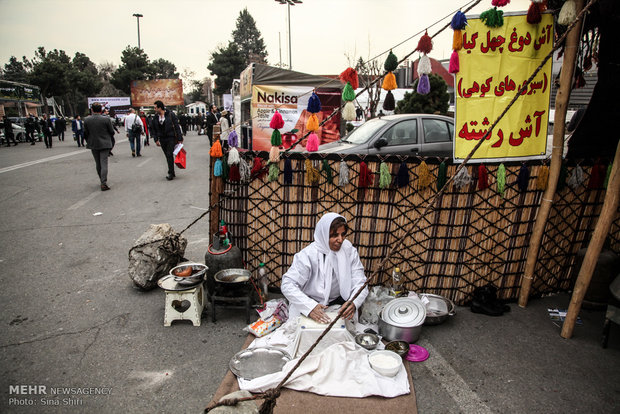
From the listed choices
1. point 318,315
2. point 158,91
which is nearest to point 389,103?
point 318,315

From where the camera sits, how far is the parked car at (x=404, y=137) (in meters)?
6.71

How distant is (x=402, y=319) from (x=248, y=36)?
67.9 metres

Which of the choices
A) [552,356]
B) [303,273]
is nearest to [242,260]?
[303,273]

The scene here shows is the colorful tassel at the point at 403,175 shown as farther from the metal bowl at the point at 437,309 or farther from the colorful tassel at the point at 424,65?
the metal bowl at the point at 437,309

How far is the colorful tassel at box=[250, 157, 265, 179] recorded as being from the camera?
3781 millimetres

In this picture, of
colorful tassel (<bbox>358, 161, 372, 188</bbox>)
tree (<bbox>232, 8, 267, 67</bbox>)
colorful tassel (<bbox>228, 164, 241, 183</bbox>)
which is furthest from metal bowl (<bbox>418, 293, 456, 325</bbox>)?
tree (<bbox>232, 8, 267, 67</bbox>)

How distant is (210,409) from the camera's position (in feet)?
6.90

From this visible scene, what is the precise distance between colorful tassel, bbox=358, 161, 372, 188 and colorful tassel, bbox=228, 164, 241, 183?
1.35 meters

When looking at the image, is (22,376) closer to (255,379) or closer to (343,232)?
(255,379)

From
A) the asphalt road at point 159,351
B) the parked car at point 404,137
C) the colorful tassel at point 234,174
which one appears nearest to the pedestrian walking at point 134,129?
the asphalt road at point 159,351

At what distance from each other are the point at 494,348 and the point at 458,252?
3.46 ft

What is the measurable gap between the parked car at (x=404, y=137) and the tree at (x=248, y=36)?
59999 mm

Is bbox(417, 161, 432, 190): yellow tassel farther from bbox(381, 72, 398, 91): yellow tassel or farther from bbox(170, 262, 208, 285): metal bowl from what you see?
bbox(170, 262, 208, 285): metal bowl

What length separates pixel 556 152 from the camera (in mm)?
3545
